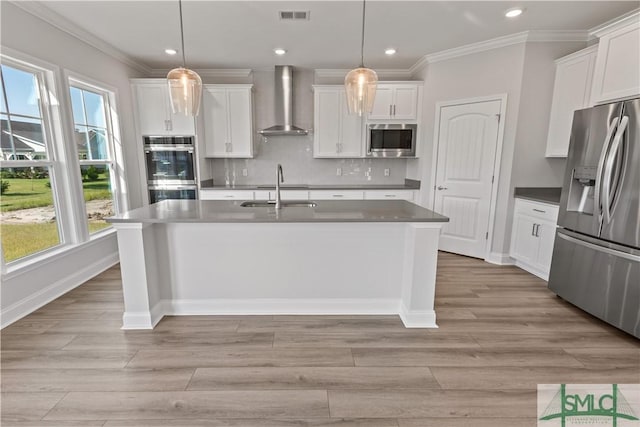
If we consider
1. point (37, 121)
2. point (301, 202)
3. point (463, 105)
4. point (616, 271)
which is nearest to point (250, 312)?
point (301, 202)

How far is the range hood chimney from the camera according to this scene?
4.44 m

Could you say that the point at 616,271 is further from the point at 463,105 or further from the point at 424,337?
the point at 463,105

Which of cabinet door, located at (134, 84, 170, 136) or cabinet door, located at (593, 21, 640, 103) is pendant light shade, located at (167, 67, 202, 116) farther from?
cabinet door, located at (593, 21, 640, 103)

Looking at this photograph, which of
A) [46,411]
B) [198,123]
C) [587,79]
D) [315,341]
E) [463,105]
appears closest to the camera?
[46,411]

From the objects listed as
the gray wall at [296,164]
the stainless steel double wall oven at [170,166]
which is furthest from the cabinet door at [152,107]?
the gray wall at [296,164]

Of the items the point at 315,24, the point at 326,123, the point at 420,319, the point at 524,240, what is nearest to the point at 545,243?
the point at 524,240

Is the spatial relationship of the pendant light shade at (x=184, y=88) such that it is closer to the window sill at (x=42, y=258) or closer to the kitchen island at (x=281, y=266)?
the kitchen island at (x=281, y=266)

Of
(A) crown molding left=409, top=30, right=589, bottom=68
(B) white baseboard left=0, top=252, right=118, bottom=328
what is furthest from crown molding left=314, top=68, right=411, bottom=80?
(B) white baseboard left=0, top=252, right=118, bottom=328

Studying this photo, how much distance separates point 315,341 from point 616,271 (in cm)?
231

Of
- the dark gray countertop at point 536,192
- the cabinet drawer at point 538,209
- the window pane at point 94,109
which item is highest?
the window pane at point 94,109

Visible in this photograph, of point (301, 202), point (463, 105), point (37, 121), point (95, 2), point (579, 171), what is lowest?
point (301, 202)

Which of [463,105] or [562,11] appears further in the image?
[463,105]

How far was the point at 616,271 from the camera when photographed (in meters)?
2.26

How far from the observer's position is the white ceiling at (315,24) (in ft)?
8.85
